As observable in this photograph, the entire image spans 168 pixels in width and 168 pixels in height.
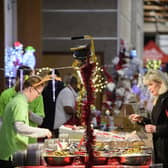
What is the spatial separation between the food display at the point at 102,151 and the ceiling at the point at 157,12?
1647 cm

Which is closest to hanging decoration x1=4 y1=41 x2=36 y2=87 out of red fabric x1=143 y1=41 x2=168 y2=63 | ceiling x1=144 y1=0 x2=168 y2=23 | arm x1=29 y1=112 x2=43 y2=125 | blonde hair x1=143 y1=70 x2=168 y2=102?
arm x1=29 y1=112 x2=43 y2=125

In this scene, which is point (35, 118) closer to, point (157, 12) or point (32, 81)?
point (32, 81)

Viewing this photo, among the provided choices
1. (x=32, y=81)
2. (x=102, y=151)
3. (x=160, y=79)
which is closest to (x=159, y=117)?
(x=160, y=79)

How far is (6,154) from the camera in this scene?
4.21m

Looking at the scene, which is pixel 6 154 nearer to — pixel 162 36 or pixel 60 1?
pixel 60 1

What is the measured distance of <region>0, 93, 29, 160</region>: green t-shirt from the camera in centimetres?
418

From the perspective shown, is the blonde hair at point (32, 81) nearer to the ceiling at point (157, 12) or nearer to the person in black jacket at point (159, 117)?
the person in black jacket at point (159, 117)

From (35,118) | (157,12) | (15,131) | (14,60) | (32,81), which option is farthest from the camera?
(157,12)

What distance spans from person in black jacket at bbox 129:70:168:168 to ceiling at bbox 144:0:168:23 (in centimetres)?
1642

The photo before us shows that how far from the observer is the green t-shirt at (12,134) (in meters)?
4.18

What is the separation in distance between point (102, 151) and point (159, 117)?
59 centimetres

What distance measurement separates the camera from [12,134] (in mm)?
4180

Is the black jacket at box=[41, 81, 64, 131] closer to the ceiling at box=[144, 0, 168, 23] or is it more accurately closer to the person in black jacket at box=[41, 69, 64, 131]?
the person in black jacket at box=[41, 69, 64, 131]

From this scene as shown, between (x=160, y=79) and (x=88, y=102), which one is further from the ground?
(x=160, y=79)
